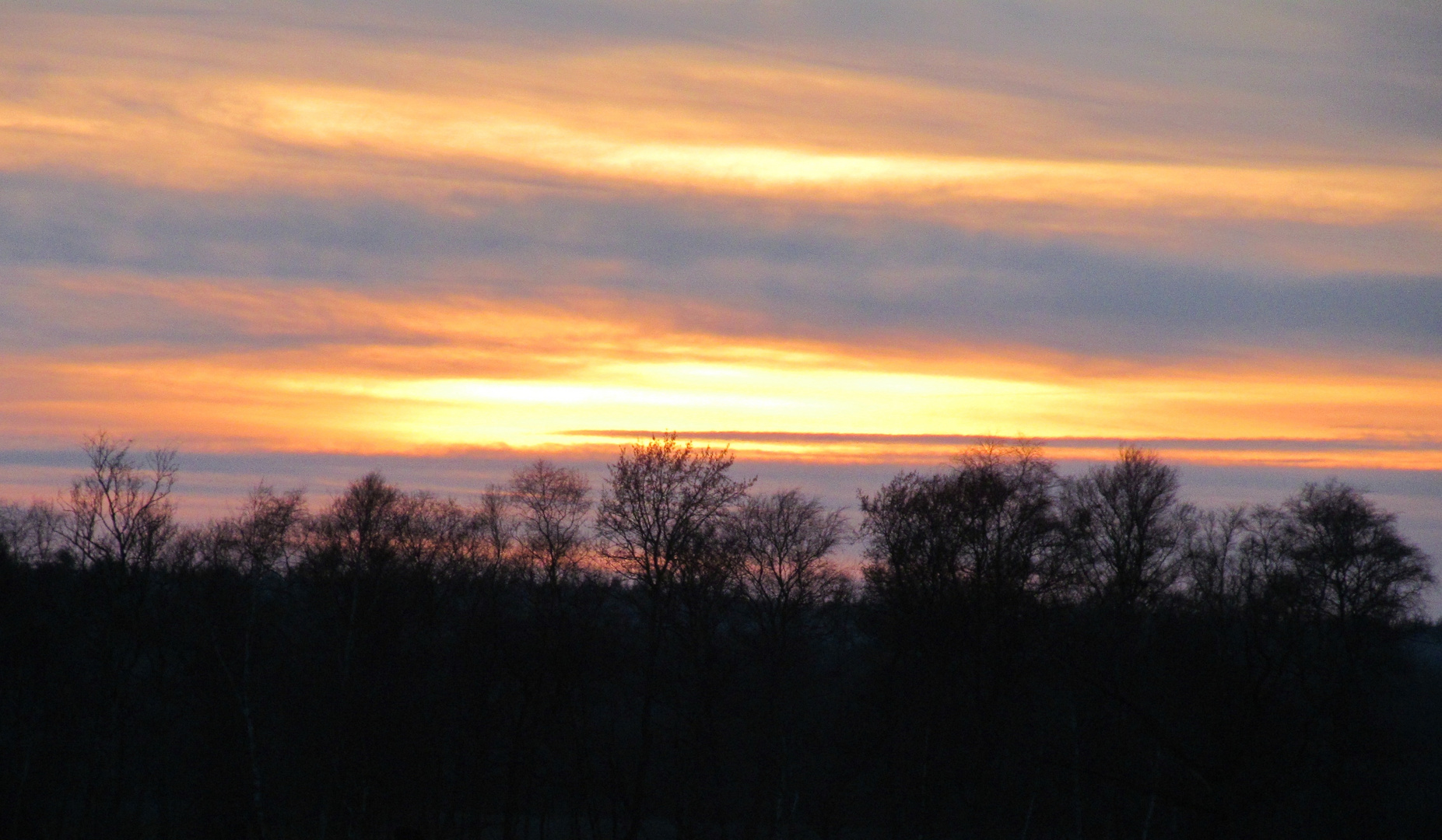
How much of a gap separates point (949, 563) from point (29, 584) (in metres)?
42.9

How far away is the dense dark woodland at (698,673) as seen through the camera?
162 ft

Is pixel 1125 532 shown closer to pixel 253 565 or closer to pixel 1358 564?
pixel 1358 564

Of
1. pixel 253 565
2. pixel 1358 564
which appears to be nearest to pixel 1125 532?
pixel 1358 564

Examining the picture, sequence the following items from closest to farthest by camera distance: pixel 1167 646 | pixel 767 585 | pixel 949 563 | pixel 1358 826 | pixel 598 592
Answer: pixel 1167 646 < pixel 949 563 < pixel 1358 826 < pixel 598 592 < pixel 767 585

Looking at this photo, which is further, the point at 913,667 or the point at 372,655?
the point at 372,655

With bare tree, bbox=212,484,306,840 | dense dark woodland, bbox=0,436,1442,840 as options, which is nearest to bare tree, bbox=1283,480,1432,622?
dense dark woodland, bbox=0,436,1442,840

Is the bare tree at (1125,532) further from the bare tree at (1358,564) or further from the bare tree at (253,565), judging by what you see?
the bare tree at (253,565)

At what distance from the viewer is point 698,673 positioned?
5141 centimetres

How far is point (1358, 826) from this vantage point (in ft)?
178

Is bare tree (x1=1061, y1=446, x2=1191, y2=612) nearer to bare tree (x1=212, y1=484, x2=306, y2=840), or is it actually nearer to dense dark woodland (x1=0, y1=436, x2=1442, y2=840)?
dense dark woodland (x1=0, y1=436, x2=1442, y2=840)

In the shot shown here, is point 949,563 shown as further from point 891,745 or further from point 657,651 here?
point 657,651

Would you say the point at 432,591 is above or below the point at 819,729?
above

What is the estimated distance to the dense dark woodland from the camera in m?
49.5

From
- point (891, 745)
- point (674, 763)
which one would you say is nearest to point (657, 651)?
point (674, 763)
